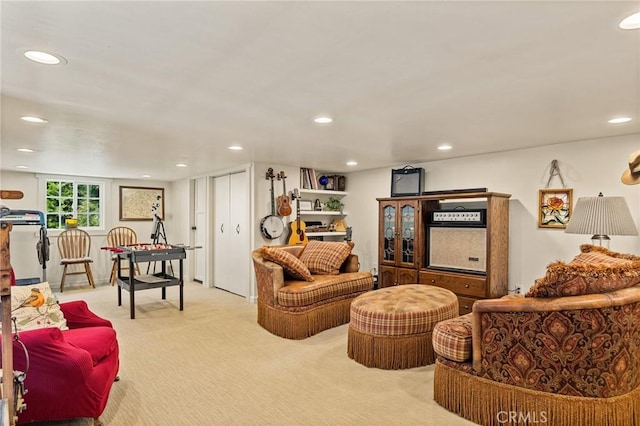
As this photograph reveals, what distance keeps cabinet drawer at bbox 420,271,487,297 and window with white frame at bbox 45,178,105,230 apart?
6.08m

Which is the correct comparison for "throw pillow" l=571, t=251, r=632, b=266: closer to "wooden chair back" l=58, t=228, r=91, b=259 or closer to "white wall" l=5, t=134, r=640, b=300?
"white wall" l=5, t=134, r=640, b=300

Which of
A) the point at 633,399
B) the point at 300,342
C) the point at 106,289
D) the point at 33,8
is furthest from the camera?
the point at 106,289

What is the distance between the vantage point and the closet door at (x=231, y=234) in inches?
212

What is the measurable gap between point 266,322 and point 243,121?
217 centimetres

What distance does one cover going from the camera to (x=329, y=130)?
3268 millimetres

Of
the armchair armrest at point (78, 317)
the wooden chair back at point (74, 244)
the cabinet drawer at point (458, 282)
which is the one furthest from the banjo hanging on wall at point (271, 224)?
the wooden chair back at point (74, 244)

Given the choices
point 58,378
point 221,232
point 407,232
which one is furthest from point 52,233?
point 407,232

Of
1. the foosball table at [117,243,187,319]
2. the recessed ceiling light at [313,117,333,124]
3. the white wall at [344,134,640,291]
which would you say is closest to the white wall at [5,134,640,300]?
the white wall at [344,134,640,291]

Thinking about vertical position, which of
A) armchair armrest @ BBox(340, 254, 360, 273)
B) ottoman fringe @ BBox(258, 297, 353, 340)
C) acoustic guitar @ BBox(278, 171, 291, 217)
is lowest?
ottoman fringe @ BBox(258, 297, 353, 340)

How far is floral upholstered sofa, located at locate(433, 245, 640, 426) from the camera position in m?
1.83

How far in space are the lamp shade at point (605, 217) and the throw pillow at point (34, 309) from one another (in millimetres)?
4193

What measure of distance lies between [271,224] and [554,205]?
11.6ft

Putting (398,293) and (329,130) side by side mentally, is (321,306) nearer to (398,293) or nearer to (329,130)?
(398,293)

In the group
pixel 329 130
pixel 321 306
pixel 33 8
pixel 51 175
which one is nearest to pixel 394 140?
pixel 329 130
